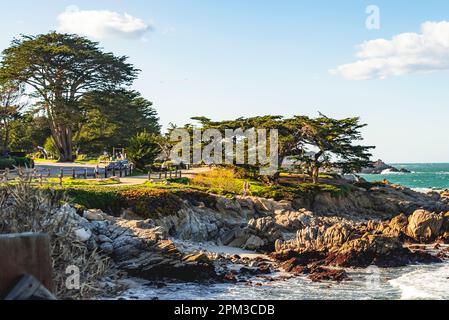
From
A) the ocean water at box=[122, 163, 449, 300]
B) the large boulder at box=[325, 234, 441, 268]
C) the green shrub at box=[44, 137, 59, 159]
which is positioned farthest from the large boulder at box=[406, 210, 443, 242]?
the green shrub at box=[44, 137, 59, 159]

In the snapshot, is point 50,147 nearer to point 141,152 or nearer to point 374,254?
point 141,152

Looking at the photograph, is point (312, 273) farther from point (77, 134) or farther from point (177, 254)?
point (77, 134)

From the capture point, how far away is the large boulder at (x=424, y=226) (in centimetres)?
3605

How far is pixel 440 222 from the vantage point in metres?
37.2

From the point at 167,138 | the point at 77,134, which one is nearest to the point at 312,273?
the point at 167,138

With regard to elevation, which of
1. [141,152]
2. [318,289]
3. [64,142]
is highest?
[64,142]

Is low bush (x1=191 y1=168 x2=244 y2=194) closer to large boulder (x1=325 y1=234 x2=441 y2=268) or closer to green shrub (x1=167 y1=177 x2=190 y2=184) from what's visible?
green shrub (x1=167 y1=177 x2=190 y2=184)

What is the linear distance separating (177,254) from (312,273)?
6152 millimetres

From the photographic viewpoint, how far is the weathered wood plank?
9227 millimetres

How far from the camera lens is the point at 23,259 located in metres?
9.47

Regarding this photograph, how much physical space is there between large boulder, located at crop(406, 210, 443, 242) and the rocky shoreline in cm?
6

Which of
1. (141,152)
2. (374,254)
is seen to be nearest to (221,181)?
(141,152)

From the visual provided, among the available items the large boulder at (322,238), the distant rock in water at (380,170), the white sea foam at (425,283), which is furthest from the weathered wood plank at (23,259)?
the distant rock in water at (380,170)

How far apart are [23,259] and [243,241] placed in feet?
71.7
